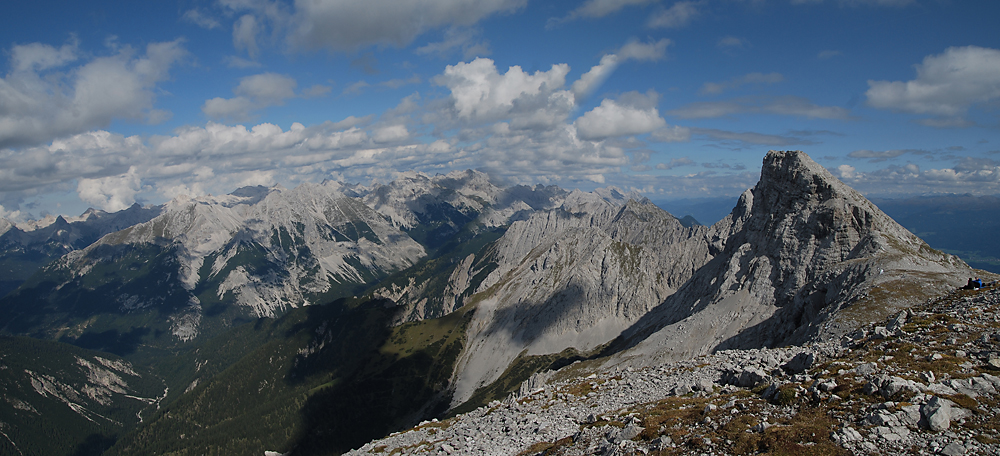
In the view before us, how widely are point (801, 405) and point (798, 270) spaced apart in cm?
8437

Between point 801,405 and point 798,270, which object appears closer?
point 801,405

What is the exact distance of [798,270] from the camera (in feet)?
304

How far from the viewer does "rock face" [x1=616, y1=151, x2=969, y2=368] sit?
66938mm

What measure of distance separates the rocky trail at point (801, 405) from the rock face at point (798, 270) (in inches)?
850

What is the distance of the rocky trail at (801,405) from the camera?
707 inches

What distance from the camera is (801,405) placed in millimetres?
22766

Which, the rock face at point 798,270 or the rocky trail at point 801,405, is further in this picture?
the rock face at point 798,270

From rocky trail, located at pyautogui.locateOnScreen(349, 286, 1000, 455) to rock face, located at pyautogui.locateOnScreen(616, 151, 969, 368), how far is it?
21593 mm

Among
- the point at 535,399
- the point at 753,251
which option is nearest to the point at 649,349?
the point at 753,251

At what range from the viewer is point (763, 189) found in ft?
372

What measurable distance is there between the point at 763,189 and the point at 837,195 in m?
23.6

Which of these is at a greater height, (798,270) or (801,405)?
(801,405)

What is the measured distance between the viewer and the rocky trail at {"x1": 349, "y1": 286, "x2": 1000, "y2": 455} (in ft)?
58.9

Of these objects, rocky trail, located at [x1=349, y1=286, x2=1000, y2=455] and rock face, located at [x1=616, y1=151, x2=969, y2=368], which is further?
rock face, located at [x1=616, y1=151, x2=969, y2=368]
